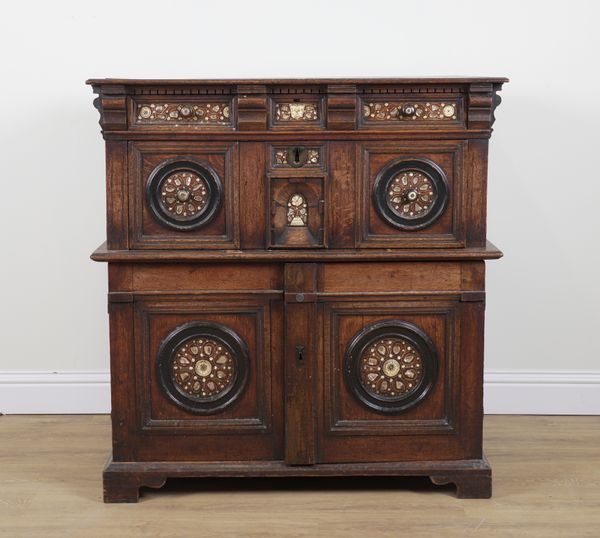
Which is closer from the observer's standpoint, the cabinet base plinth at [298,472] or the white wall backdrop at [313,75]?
the cabinet base plinth at [298,472]

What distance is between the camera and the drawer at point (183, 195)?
3619mm

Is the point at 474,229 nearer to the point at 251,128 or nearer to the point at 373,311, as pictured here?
the point at 373,311

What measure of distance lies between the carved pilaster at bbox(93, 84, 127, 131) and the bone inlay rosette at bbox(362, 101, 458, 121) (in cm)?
81

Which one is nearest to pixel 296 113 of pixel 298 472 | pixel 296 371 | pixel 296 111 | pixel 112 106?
pixel 296 111

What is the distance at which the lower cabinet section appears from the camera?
144 inches

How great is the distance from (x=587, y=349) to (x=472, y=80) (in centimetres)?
166

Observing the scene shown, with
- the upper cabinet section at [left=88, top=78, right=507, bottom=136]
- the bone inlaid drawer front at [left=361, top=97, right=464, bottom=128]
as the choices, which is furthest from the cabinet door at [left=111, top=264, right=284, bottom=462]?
the bone inlaid drawer front at [left=361, top=97, right=464, bottom=128]

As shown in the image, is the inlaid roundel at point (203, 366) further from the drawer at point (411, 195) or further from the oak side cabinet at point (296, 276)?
the drawer at point (411, 195)

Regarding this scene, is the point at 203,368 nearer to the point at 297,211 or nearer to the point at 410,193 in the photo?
the point at 297,211

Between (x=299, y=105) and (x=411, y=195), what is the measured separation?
488 mm

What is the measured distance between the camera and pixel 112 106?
356 cm

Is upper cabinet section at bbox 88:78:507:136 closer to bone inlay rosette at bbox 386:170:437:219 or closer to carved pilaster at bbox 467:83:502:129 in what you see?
carved pilaster at bbox 467:83:502:129

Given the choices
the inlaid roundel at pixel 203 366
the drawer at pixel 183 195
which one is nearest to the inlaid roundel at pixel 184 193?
the drawer at pixel 183 195

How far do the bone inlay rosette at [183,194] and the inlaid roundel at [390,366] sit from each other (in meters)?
0.71
